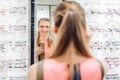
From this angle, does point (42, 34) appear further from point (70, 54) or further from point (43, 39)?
point (70, 54)

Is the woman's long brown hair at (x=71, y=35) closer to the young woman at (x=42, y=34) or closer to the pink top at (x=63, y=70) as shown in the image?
the pink top at (x=63, y=70)

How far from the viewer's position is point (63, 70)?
104 centimetres

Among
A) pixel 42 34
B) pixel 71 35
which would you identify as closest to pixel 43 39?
pixel 42 34

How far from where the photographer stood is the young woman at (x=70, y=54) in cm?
104

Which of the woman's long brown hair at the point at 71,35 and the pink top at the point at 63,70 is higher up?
the woman's long brown hair at the point at 71,35

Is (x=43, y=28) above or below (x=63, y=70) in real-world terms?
above

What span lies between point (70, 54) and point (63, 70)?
2.8 inches

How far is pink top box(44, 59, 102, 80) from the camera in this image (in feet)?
3.39

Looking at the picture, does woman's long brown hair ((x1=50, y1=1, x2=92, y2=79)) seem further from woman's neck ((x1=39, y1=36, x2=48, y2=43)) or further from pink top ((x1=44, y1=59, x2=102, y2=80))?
woman's neck ((x1=39, y1=36, x2=48, y2=43))

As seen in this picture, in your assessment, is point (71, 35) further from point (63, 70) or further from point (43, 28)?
point (43, 28)

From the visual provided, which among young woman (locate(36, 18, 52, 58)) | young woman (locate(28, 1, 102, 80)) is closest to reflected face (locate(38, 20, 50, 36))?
young woman (locate(36, 18, 52, 58))

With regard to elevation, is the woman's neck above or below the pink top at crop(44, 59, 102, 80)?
above

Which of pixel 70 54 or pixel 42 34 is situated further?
pixel 42 34

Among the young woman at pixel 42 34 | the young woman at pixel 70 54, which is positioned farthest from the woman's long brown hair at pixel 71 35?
the young woman at pixel 42 34
